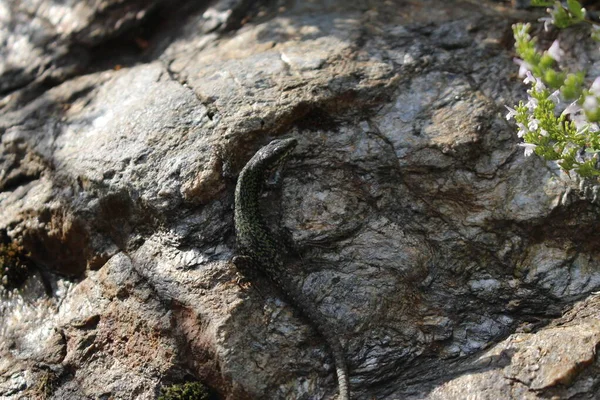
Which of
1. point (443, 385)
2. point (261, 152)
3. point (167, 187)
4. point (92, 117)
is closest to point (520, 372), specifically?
point (443, 385)

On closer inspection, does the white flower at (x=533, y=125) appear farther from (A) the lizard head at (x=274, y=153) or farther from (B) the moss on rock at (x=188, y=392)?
(B) the moss on rock at (x=188, y=392)

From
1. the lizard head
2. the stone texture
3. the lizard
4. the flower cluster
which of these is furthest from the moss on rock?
the flower cluster

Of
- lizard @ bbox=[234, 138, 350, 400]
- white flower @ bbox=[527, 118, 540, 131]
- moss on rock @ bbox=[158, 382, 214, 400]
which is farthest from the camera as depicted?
lizard @ bbox=[234, 138, 350, 400]

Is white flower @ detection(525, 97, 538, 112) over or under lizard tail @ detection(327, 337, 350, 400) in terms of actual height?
over

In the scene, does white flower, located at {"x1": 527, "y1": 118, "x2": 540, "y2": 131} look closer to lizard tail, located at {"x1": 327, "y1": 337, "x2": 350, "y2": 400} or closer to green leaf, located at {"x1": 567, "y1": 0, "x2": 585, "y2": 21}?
green leaf, located at {"x1": 567, "y1": 0, "x2": 585, "y2": 21}

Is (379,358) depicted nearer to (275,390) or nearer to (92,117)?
(275,390)

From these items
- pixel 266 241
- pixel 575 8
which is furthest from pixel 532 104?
pixel 266 241
